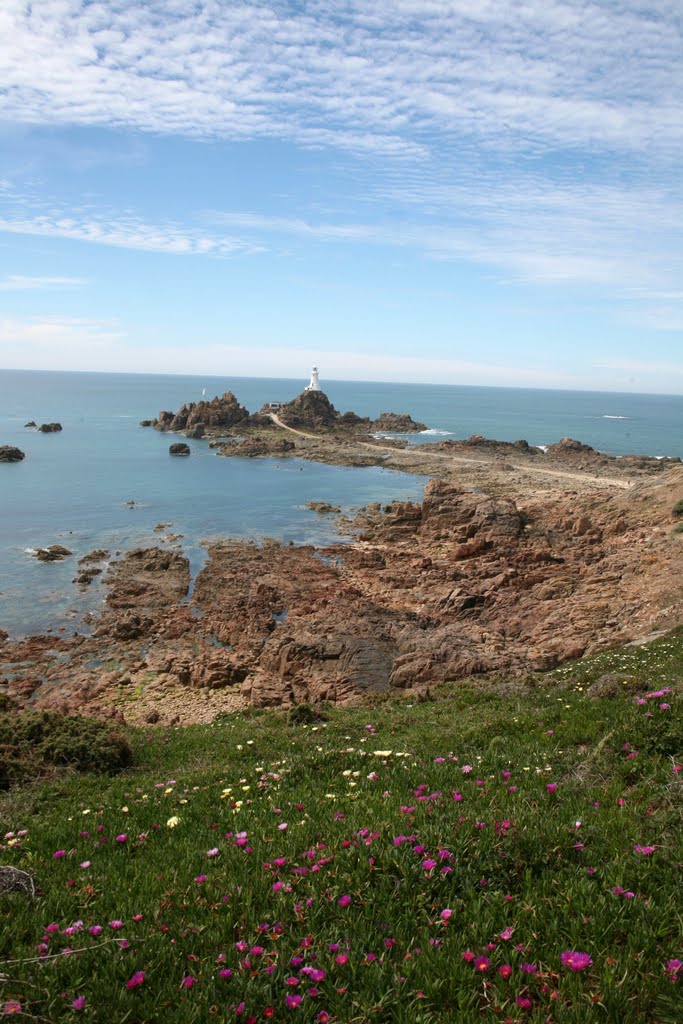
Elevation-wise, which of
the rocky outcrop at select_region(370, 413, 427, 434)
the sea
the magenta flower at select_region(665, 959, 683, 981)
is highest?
the rocky outcrop at select_region(370, 413, 427, 434)

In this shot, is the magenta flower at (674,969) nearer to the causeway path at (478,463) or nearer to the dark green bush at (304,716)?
the dark green bush at (304,716)

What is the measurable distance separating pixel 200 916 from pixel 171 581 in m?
28.6

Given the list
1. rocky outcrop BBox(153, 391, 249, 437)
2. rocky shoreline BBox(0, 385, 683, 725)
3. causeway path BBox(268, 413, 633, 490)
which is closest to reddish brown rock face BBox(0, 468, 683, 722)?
rocky shoreline BBox(0, 385, 683, 725)

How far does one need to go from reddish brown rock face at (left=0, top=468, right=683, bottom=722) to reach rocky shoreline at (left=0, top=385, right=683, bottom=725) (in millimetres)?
87

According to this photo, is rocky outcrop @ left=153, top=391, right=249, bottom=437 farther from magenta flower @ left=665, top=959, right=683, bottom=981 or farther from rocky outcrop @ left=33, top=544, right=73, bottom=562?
magenta flower @ left=665, top=959, right=683, bottom=981

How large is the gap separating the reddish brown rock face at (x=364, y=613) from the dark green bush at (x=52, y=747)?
23.0ft

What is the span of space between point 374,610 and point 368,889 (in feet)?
67.9

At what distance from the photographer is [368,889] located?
4.34 m

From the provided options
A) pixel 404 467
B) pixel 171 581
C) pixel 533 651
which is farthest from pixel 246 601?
pixel 404 467

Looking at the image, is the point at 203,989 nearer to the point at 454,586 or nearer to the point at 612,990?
the point at 612,990

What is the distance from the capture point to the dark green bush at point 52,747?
8.35 metres

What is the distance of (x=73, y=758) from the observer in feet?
28.9

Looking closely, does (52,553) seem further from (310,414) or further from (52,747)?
(310,414)

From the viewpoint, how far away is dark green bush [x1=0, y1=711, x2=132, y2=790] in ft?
27.4
